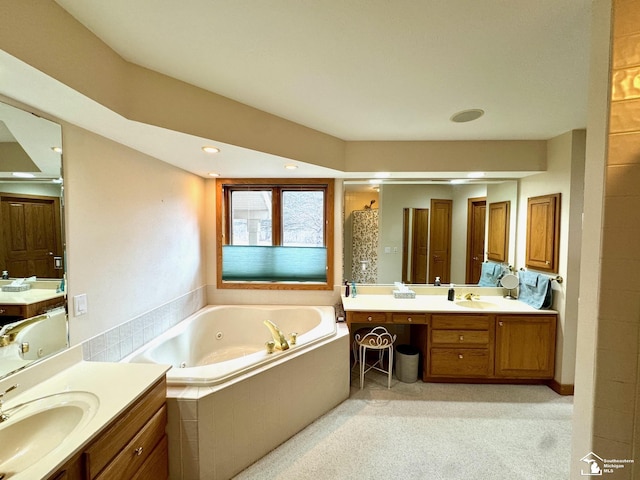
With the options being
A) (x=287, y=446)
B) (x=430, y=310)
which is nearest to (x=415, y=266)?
(x=430, y=310)

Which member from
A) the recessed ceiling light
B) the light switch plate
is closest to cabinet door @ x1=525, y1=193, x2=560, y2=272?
the recessed ceiling light

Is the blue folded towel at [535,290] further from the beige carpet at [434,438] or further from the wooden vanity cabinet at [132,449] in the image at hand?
the wooden vanity cabinet at [132,449]

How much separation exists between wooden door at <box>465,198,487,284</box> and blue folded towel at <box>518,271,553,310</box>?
43 cm

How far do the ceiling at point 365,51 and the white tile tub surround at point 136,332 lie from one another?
4.24ft

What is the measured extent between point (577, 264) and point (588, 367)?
6.65 feet

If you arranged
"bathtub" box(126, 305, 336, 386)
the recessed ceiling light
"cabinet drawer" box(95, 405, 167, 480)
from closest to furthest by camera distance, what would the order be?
"cabinet drawer" box(95, 405, 167, 480) → the recessed ceiling light → "bathtub" box(126, 305, 336, 386)

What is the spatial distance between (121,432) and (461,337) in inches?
104

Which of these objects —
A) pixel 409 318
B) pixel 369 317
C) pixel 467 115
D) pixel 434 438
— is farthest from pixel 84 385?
pixel 467 115

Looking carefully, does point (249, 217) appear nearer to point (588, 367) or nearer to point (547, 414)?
point (588, 367)

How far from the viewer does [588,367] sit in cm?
90

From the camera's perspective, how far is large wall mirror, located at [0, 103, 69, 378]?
1.20 meters

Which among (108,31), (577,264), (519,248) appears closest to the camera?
(108,31)

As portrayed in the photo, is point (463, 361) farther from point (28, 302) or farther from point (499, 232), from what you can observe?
point (28, 302)

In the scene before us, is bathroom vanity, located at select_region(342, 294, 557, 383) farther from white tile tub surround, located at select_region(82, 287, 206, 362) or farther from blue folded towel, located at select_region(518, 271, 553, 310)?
white tile tub surround, located at select_region(82, 287, 206, 362)
